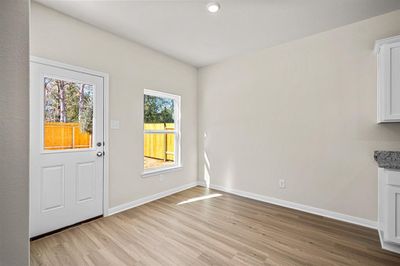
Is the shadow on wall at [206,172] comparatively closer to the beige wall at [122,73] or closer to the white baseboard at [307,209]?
the white baseboard at [307,209]

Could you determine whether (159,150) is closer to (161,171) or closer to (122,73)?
(161,171)

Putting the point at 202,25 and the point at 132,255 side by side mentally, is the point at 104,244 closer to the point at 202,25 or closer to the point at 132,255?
the point at 132,255

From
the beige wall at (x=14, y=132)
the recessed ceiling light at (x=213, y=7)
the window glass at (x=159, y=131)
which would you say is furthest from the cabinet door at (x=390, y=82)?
the window glass at (x=159, y=131)

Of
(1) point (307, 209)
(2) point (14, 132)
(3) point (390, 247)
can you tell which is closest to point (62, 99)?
(2) point (14, 132)

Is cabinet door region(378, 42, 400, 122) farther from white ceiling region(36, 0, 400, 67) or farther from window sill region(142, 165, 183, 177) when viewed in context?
window sill region(142, 165, 183, 177)

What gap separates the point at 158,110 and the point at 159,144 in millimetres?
679

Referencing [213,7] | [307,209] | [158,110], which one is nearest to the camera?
[213,7]

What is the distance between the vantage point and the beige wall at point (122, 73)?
232 cm

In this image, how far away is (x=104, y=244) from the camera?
209 cm

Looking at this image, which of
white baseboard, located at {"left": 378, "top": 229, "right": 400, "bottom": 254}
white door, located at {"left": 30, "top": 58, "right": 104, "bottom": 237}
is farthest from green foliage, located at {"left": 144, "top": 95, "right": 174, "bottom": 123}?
white baseboard, located at {"left": 378, "top": 229, "right": 400, "bottom": 254}

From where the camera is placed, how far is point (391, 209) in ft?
6.33

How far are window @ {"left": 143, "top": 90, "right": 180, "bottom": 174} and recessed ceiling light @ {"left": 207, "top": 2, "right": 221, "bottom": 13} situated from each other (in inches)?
68.0

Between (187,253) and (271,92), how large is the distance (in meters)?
2.75

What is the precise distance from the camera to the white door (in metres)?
2.20
